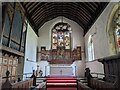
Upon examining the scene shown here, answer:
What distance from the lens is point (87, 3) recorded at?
21.8 feet

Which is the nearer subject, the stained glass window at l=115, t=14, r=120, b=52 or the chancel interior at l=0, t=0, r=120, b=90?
the stained glass window at l=115, t=14, r=120, b=52

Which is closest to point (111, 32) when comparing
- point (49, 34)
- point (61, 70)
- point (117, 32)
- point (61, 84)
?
point (117, 32)

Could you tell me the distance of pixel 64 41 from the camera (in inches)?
410

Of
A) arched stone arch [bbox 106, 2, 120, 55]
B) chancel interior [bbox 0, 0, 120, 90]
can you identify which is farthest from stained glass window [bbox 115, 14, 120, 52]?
arched stone arch [bbox 106, 2, 120, 55]

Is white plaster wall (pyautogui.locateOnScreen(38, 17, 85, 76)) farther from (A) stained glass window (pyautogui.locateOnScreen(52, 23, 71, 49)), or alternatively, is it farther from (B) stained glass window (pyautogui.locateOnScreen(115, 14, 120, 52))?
(B) stained glass window (pyautogui.locateOnScreen(115, 14, 120, 52))

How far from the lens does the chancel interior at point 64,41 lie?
5.40m

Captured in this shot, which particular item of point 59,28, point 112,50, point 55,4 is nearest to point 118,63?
point 112,50

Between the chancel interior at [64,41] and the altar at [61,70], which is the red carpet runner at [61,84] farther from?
the altar at [61,70]

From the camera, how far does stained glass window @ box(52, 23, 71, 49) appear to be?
10.4 metres

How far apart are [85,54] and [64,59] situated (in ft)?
6.01

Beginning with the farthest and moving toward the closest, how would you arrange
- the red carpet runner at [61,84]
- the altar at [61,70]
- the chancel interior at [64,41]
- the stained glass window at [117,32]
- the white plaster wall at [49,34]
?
the white plaster wall at [49,34], the altar at [61,70], the red carpet runner at [61,84], the chancel interior at [64,41], the stained glass window at [117,32]

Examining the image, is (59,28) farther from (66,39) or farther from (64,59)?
(64,59)

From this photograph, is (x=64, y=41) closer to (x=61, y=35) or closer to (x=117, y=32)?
(x=61, y=35)

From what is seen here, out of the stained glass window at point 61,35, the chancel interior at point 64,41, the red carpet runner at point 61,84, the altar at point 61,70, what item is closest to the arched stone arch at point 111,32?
the chancel interior at point 64,41
